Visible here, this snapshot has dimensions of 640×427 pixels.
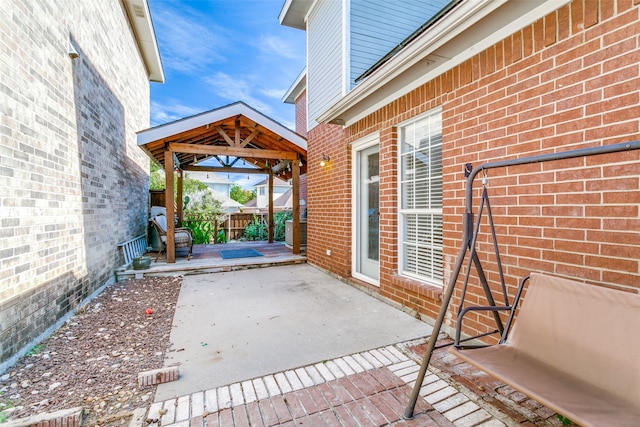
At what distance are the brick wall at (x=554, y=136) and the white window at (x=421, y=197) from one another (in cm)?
29

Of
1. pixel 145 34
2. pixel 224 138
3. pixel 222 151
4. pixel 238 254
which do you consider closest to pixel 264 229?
pixel 238 254

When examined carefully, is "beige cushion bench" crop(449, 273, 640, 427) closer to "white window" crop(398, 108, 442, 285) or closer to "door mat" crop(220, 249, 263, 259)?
"white window" crop(398, 108, 442, 285)

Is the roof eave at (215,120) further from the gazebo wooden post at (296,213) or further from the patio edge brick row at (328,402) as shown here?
the patio edge brick row at (328,402)

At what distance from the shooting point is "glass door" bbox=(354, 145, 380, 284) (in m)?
4.52

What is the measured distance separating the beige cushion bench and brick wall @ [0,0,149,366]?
3.62 metres

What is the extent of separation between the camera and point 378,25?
552 cm

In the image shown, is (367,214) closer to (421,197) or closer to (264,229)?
(421,197)

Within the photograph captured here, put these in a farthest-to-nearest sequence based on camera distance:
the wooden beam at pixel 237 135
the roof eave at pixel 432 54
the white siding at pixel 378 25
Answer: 1. the wooden beam at pixel 237 135
2. the white siding at pixel 378 25
3. the roof eave at pixel 432 54

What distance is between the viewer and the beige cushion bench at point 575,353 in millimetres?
1327

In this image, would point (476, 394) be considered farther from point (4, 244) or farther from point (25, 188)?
point (25, 188)

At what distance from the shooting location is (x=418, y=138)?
143 inches

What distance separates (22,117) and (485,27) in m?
4.15

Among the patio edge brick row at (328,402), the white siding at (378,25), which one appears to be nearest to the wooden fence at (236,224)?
the white siding at (378,25)

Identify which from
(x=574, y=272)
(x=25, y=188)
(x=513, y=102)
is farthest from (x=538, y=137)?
(x=25, y=188)
